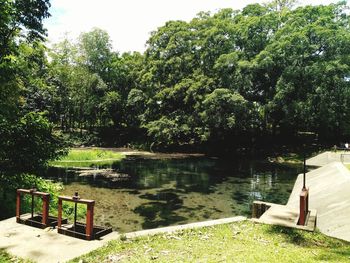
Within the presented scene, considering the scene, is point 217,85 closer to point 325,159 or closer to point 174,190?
point 325,159

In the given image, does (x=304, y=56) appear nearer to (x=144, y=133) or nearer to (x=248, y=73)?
(x=248, y=73)

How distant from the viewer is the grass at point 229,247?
8.66 meters

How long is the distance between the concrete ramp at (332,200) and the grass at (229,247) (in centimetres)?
313

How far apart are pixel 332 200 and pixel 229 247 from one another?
36.7 feet

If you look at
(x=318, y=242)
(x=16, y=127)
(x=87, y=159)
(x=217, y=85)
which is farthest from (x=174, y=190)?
(x=217, y=85)

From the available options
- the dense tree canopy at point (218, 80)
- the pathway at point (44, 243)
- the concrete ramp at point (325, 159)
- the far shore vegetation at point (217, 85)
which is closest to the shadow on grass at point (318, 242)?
the pathway at point (44, 243)

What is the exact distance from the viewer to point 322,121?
44.5 m

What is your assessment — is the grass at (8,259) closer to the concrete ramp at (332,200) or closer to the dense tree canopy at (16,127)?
the dense tree canopy at (16,127)

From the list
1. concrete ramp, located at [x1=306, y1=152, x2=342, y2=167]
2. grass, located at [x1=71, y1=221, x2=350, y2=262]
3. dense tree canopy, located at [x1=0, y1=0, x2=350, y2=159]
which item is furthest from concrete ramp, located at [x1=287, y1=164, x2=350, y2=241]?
dense tree canopy, located at [x1=0, y1=0, x2=350, y2=159]

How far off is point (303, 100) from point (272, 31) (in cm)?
1323

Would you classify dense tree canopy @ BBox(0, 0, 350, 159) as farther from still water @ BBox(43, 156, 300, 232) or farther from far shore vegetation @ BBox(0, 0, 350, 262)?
still water @ BBox(43, 156, 300, 232)

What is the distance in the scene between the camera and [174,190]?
1047 inches

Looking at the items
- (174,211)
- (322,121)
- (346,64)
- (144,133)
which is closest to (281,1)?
(346,64)

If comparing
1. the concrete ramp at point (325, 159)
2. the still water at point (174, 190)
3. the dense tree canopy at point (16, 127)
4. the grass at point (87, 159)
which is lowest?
the still water at point (174, 190)
